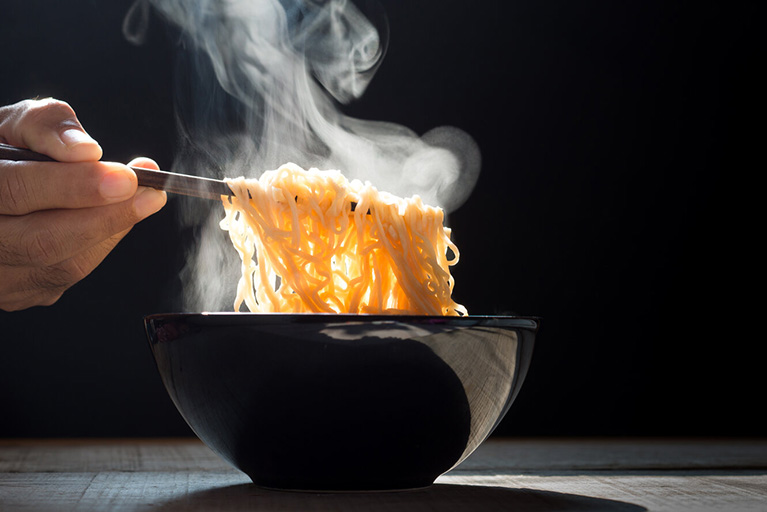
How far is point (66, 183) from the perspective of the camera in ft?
3.29

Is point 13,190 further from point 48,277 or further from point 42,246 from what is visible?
point 48,277

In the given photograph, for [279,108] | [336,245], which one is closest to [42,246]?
[336,245]

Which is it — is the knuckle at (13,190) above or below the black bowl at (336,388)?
above

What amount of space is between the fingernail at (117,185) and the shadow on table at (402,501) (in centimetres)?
37

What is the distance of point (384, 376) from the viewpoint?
0.77 m

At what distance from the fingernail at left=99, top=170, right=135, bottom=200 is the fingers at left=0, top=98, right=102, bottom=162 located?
0.12ft

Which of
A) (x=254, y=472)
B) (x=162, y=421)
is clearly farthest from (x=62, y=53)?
(x=254, y=472)

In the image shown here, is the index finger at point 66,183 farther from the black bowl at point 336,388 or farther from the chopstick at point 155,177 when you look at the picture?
the black bowl at point 336,388

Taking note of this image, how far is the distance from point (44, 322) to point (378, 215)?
1.71 metres

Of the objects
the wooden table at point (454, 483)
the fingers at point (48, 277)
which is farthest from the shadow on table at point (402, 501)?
the fingers at point (48, 277)

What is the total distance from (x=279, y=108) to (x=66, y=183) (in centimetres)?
113

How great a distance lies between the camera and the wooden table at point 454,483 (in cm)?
76

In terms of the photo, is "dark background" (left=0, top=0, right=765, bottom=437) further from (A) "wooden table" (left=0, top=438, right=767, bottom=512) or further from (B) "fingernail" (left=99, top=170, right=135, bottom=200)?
(B) "fingernail" (left=99, top=170, right=135, bottom=200)

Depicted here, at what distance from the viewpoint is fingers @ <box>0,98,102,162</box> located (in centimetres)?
99
